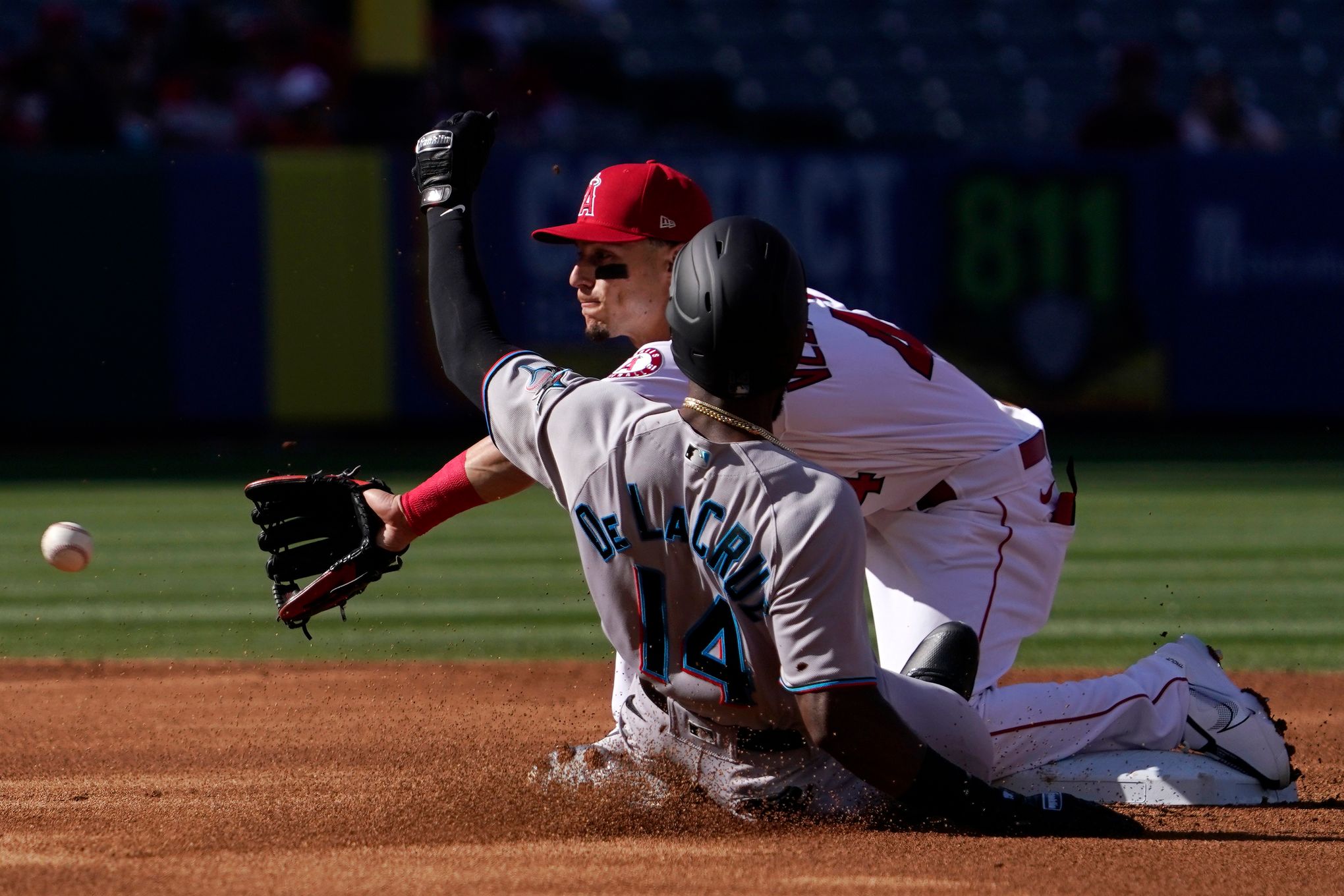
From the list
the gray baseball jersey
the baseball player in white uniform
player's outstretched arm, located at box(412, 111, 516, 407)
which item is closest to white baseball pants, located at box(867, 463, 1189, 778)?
the baseball player in white uniform

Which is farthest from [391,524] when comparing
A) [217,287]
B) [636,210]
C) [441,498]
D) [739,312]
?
[217,287]

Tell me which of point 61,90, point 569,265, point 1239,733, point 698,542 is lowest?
point 569,265

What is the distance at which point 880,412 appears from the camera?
4.08 metres

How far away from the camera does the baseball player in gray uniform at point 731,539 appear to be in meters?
3.14

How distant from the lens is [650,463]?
10.6ft

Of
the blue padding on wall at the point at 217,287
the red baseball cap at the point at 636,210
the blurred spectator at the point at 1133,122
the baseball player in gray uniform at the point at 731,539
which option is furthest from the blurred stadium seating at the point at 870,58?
the baseball player in gray uniform at the point at 731,539

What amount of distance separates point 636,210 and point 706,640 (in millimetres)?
1174

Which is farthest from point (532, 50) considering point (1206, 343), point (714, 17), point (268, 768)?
point (268, 768)

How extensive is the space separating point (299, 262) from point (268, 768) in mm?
8945

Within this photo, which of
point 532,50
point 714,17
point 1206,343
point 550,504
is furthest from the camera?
point 714,17

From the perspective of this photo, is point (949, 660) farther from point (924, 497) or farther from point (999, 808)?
point (924, 497)

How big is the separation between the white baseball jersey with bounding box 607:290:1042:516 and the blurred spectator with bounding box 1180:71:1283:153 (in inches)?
413

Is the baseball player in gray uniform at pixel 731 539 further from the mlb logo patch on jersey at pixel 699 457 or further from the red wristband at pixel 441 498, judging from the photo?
the red wristband at pixel 441 498

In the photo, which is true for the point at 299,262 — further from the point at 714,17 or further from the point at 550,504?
the point at 714,17
